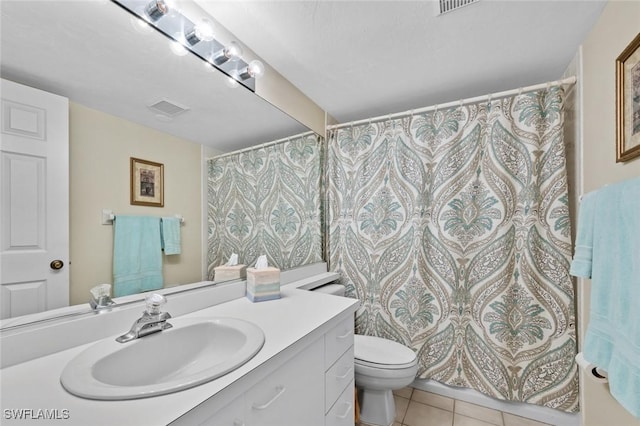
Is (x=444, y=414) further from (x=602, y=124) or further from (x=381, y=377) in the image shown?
(x=602, y=124)

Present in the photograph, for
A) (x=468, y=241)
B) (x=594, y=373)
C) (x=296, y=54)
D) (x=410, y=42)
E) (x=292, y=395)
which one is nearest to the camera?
(x=292, y=395)

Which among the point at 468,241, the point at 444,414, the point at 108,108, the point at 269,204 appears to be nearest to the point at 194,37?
the point at 108,108

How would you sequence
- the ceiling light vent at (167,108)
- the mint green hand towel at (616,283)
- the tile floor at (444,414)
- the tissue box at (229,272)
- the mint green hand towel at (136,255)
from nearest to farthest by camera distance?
the mint green hand towel at (616,283)
the mint green hand towel at (136,255)
the ceiling light vent at (167,108)
the tissue box at (229,272)
the tile floor at (444,414)

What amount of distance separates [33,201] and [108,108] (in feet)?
1.19

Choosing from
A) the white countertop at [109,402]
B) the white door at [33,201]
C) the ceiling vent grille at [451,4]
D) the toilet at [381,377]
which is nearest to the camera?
the white countertop at [109,402]

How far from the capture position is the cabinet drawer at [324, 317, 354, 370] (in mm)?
1056

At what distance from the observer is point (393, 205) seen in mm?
1940

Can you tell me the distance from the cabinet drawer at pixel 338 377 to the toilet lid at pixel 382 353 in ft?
1.03

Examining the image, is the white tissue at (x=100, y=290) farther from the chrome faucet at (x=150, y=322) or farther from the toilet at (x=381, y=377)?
the toilet at (x=381, y=377)

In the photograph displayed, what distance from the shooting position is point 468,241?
172 centimetres

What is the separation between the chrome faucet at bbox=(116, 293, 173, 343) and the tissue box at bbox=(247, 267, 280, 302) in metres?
0.41

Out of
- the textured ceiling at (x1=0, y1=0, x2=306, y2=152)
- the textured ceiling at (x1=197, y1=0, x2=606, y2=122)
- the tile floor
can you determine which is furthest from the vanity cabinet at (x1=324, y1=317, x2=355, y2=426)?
the textured ceiling at (x1=197, y1=0, x2=606, y2=122)

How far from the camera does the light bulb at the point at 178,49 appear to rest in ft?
3.50

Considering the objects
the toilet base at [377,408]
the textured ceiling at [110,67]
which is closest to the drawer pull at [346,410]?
the toilet base at [377,408]
